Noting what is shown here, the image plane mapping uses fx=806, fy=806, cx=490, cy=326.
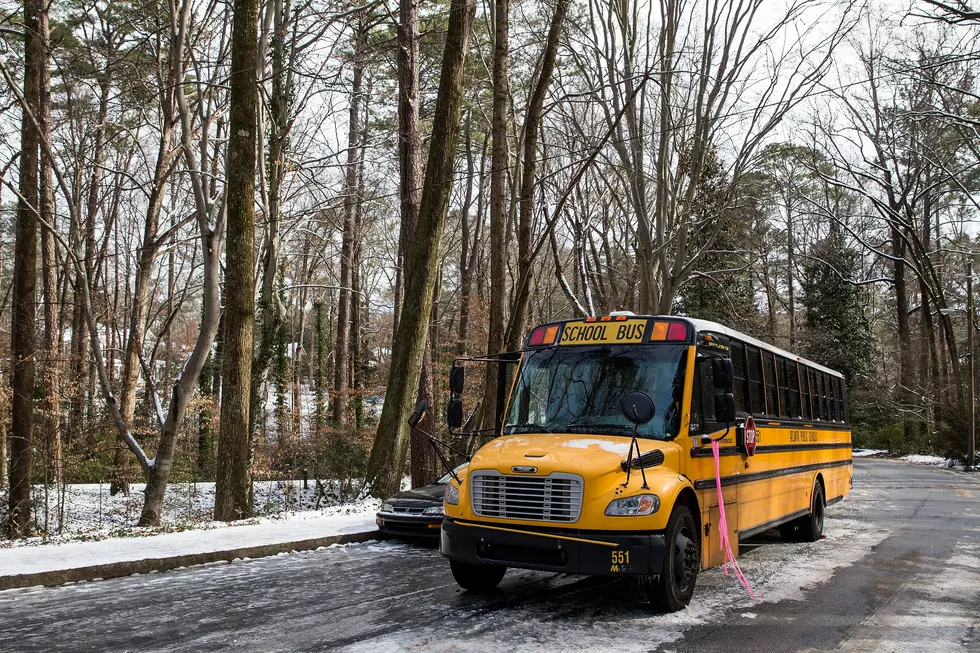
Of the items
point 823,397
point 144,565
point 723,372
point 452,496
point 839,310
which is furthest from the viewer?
point 839,310

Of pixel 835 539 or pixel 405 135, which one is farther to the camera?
pixel 405 135

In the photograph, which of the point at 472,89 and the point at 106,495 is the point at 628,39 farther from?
the point at 106,495

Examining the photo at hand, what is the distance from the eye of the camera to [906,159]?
4347 centimetres

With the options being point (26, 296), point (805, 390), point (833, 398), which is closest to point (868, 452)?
point (833, 398)

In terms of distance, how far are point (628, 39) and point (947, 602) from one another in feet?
49.9

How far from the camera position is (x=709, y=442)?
8195mm

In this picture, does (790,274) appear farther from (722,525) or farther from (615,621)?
(615,621)

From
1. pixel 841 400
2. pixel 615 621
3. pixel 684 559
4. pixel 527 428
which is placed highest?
pixel 841 400

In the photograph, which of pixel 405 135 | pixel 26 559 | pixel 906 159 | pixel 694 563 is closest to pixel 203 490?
pixel 405 135

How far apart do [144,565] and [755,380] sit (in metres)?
7.59

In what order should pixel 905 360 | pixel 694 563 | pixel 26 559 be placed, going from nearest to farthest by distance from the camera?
pixel 694 563, pixel 26 559, pixel 905 360

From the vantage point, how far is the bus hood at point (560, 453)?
6953 mm

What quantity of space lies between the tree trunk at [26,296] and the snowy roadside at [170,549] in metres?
6.93

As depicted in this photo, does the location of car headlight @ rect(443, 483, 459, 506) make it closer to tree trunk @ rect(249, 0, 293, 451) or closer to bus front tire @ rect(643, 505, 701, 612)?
bus front tire @ rect(643, 505, 701, 612)
